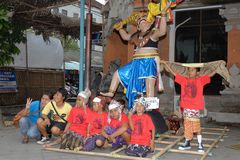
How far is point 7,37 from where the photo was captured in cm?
1026

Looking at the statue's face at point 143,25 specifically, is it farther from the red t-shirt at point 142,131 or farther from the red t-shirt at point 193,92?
the red t-shirt at point 142,131

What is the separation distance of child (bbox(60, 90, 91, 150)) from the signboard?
7.73 m

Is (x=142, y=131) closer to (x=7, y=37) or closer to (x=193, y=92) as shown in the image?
(x=193, y=92)

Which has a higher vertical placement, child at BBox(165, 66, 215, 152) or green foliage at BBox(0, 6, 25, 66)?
green foliage at BBox(0, 6, 25, 66)

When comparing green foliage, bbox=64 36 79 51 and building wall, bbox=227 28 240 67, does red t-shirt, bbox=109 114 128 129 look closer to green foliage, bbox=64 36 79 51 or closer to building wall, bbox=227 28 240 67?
building wall, bbox=227 28 240 67

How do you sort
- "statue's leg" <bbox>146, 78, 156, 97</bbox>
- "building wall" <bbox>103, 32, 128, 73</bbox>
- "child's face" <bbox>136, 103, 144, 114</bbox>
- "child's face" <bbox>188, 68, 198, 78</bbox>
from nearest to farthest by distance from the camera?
"child's face" <bbox>136, 103, 144, 114</bbox>, "child's face" <bbox>188, 68, 198, 78</bbox>, "statue's leg" <bbox>146, 78, 156, 97</bbox>, "building wall" <bbox>103, 32, 128, 73</bbox>

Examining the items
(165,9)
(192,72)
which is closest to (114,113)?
(192,72)

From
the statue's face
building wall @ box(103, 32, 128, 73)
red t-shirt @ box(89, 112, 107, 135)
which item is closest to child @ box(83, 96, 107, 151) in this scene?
red t-shirt @ box(89, 112, 107, 135)

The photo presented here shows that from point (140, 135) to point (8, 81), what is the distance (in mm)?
9031

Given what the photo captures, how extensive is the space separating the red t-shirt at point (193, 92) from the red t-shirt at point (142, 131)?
822 mm

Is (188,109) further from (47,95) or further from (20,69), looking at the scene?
(20,69)

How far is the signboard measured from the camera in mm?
13547

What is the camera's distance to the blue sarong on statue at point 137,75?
6809mm

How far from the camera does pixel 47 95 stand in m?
7.38
